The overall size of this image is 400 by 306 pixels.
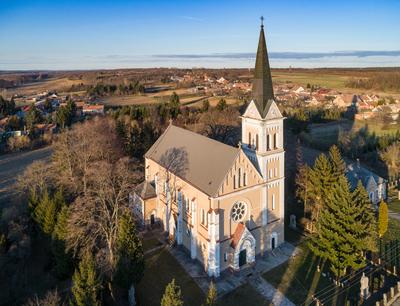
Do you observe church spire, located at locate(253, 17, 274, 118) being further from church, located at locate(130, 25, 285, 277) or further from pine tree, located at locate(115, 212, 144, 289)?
pine tree, located at locate(115, 212, 144, 289)

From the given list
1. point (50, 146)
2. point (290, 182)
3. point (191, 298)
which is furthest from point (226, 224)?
point (50, 146)

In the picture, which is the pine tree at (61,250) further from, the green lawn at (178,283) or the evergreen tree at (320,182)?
the evergreen tree at (320,182)

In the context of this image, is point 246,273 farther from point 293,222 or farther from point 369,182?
point 369,182

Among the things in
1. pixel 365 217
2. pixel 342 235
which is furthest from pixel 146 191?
pixel 365 217

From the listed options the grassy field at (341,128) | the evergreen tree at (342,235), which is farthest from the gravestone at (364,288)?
the grassy field at (341,128)

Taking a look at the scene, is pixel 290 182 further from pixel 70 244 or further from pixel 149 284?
pixel 70 244

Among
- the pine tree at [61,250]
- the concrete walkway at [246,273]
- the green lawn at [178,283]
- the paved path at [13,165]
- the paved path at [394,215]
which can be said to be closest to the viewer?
the green lawn at [178,283]
